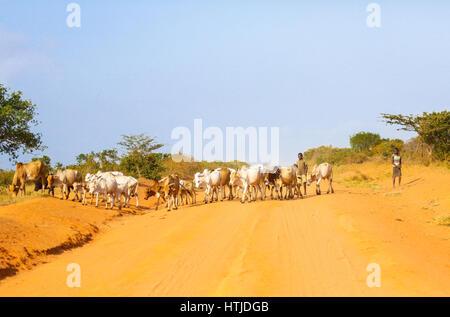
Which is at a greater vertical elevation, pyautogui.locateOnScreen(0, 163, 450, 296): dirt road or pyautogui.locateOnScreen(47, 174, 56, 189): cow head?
pyautogui.locateOnScreen(47, 174, 56, 189): cow head

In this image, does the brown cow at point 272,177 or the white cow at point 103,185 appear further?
the brown cow at point 272,177

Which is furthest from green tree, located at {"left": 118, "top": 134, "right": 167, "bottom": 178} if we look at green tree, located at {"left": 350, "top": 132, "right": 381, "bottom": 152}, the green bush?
green tree, located at {"left": 350, "top": 132, "right": 381, "bottom": 152}

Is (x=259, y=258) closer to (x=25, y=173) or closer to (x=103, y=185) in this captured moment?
(x=103, y=185)

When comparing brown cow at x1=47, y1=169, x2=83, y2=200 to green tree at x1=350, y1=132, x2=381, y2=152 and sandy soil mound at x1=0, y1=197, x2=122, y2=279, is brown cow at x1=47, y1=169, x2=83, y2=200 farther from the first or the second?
green tree at x1=350, y1=132, x2=381, y2=152

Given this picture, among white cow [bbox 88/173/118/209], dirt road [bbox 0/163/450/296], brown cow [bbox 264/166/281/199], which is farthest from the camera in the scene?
brown cow [bbox 264/166/281/199]

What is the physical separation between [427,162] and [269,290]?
3645 cm

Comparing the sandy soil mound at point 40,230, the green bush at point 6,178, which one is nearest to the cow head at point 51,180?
the sandy soil mound at point 40,230

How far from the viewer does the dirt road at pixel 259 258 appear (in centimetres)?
722

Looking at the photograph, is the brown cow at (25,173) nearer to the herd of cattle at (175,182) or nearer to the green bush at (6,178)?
the herd of cattle at (175,182)

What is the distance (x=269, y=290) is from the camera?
6.87m

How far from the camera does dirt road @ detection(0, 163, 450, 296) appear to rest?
284 inches

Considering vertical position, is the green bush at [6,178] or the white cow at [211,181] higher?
the white cow at [211,181]

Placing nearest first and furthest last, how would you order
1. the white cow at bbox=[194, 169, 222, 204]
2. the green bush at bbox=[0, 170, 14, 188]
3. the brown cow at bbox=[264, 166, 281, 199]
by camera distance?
the brown cow at bbox=[264, 166, 281, 199] → the white cow at bbox=[194, 169, 222, 204] → the green bush at bbox=[0, 170, 14, 188]

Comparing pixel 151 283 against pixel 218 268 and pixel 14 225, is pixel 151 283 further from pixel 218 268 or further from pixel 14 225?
pixel 14 225
